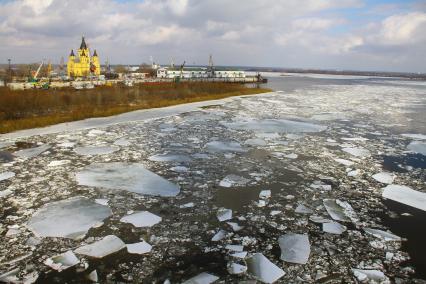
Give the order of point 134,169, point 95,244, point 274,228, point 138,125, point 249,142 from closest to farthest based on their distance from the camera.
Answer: point 95,244 < point 274,228 < point 134,169 < point 249,142 < point 138,125

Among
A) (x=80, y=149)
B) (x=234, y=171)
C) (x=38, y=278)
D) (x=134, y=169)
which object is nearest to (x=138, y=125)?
(x=80, y=149)

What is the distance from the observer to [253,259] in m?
3.76

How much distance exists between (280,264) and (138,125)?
10.2 metres

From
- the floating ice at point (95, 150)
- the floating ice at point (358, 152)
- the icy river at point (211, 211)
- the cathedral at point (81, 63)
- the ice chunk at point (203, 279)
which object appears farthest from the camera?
the cathedral at point (81, 63)

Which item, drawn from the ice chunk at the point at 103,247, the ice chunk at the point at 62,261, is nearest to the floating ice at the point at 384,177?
the ice chunk at the point at 103,247

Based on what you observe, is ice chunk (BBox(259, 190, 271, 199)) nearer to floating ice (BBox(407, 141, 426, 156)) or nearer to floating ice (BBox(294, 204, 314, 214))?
floating ice (BBox(294, 204, 314, 214))

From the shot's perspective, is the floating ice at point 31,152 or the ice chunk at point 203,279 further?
the floating ice at point 31,152

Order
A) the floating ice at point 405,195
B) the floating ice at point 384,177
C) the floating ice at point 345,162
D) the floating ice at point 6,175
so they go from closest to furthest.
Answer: the floating ice at point 405,195 < the floating ice at point 6,175 < the floating ice at point 384,177 < the floating ice at point 345,162

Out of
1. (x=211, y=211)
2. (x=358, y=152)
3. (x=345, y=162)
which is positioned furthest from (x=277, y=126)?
(x=211, y=211)

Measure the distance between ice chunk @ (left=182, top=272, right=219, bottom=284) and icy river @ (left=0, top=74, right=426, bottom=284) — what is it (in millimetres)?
18

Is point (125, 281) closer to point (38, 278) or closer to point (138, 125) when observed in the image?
point (38, 278)

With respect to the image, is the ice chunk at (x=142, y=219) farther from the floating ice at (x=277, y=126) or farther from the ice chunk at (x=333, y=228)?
the floating ice at (x=277, y=126)

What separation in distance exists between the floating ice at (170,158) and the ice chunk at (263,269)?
4315 millimetres

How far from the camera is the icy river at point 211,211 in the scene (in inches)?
141
